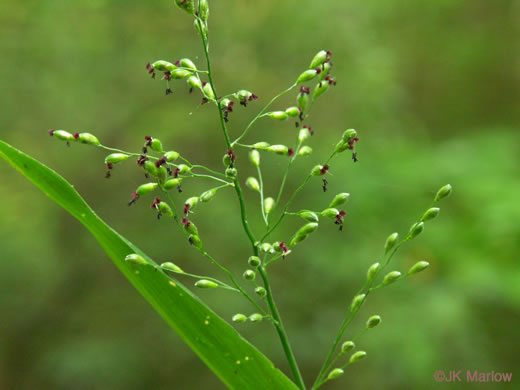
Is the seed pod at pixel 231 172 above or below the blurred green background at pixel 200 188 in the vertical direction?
below

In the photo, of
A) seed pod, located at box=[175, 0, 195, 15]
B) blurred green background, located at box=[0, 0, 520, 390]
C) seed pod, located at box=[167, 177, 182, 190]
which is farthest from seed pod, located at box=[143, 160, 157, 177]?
blurred green background, located at box=[0, 0, 520, 390]

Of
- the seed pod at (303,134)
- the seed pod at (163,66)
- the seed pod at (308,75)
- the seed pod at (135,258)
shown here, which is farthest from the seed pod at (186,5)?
the seed pod at (135,258)

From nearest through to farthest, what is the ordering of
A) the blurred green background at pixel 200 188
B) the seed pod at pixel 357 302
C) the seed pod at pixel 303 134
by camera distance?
the seed pod at pixel 357 302 → the seed pod at pixel 303 134 → the blurred green background at pixel 200 188

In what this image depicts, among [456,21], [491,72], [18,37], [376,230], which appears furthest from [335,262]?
[456,21]

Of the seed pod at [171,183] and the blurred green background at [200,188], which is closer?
the seed pod at [171,183]

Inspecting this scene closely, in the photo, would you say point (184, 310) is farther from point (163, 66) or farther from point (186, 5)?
point (186, 5)

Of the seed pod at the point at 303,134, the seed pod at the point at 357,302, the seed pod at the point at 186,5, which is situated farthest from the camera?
the seed pod at the point at 303,134

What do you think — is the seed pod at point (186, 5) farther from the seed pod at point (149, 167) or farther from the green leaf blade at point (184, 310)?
the green leaf blade at point (184, 310)
